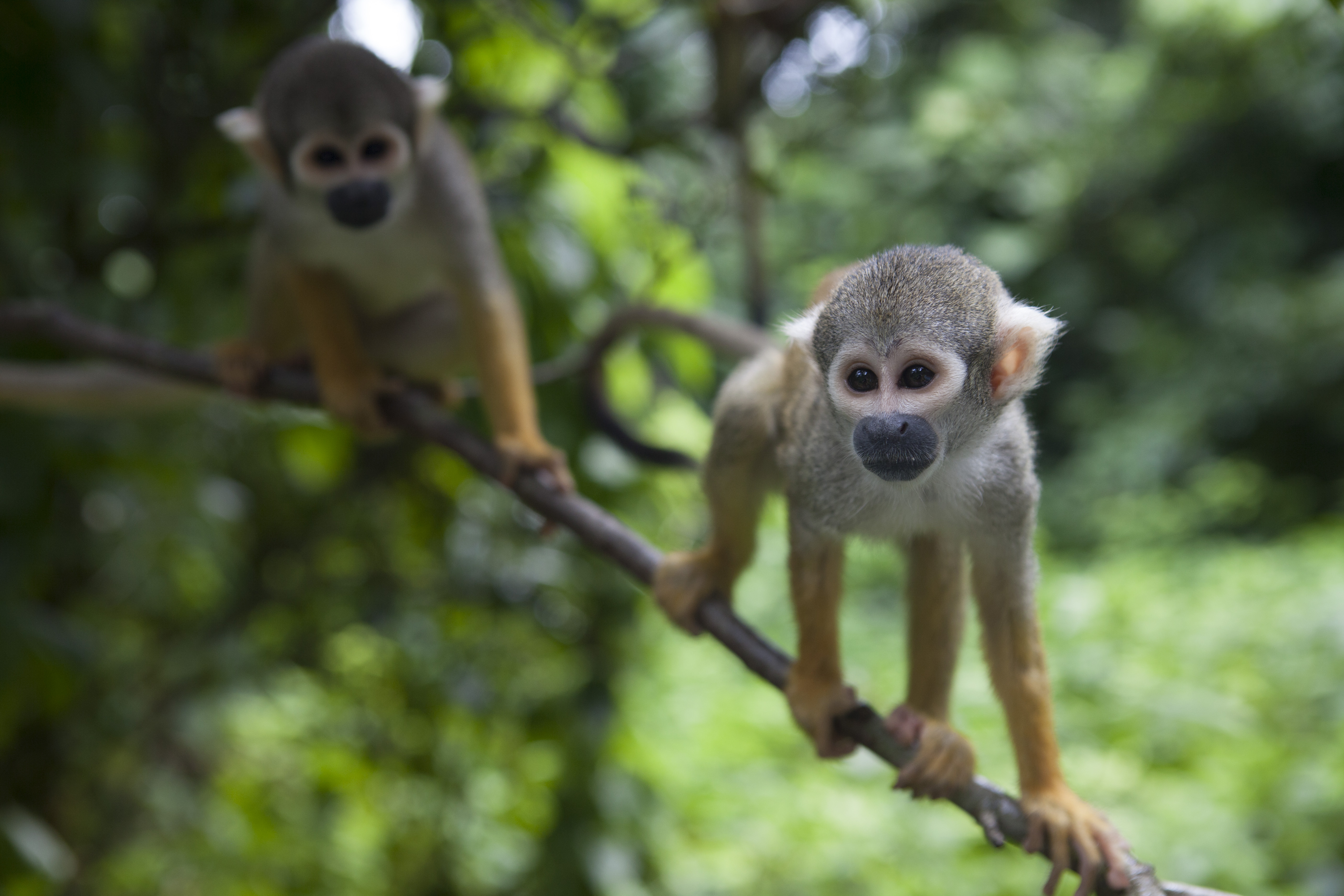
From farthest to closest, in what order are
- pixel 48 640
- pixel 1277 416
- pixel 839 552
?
pixel 1277 416
pixel 48 640
pixel 839 552

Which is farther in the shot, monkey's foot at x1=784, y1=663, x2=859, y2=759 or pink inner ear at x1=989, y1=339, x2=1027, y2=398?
monkey's foot at x1=784, y1=663, x2=859, y2=759

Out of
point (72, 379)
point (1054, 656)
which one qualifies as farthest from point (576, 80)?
point (1054, 656)

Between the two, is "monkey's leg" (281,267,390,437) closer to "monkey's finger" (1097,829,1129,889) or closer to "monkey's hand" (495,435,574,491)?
"monkey's hand" (495,435,574,491)

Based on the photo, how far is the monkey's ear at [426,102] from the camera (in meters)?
3.43

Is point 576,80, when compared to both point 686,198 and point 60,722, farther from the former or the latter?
point 60,722

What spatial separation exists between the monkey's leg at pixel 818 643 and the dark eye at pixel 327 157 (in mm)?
1977

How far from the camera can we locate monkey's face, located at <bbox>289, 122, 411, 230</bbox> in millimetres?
3314

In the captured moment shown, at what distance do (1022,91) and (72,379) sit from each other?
922 cm

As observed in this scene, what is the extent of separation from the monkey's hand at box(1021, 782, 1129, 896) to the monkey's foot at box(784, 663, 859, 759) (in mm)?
376

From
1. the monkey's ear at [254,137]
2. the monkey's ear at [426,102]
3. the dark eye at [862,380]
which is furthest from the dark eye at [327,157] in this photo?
the dark eye at [862,380]

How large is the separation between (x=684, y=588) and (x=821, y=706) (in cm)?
53

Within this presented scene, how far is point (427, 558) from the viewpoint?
4789mm

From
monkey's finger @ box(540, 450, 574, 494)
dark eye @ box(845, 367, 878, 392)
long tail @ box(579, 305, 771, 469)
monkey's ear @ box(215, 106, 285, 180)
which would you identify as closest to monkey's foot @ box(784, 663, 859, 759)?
dark eye @ box(845, 367, 878, 392)

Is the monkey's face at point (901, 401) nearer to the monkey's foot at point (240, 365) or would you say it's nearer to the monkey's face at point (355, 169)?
the monkey's face at point (355, 169)
